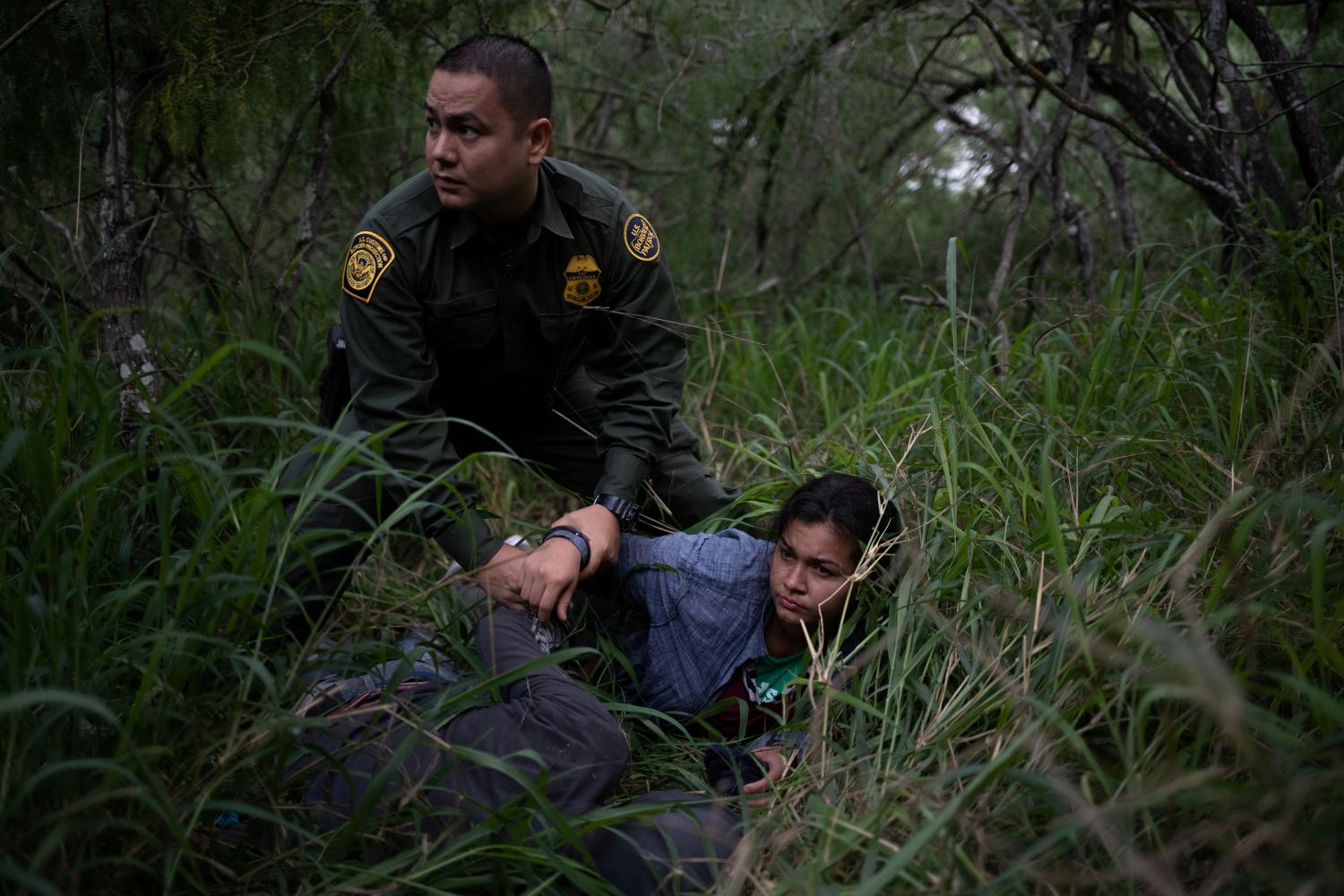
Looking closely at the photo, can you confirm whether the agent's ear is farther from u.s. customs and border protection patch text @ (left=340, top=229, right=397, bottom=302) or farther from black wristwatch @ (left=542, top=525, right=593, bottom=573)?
black wristwatch @ (left=542, top=525, right=593, bottom=573)

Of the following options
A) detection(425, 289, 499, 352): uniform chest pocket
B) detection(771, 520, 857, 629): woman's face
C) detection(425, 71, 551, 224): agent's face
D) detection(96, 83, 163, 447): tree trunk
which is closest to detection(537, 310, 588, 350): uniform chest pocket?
detection(425, 289, 499, 352): uniform chest pocket

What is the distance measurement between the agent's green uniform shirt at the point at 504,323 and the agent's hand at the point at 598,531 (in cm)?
11

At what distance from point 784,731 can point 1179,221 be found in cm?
372

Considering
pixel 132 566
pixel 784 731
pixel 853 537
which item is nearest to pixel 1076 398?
pixel 853 537

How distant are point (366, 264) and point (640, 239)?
2.29 feet

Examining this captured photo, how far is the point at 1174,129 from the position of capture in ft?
12.2

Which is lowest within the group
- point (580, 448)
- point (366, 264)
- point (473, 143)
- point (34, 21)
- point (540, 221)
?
point (580, 448)

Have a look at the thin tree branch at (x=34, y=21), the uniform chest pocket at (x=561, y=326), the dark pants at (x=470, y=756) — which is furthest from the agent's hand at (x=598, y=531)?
the thin tree branch at (x=34, y=21)

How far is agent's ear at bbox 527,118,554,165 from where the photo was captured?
2.28 m

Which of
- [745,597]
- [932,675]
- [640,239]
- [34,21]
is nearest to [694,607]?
[745,597]

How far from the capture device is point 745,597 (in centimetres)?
229

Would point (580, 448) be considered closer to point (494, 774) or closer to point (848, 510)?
point (848, 510)

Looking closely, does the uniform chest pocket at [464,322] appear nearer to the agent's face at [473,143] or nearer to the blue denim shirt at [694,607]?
the agent's face at [473,143]

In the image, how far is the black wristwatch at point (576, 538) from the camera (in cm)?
213
